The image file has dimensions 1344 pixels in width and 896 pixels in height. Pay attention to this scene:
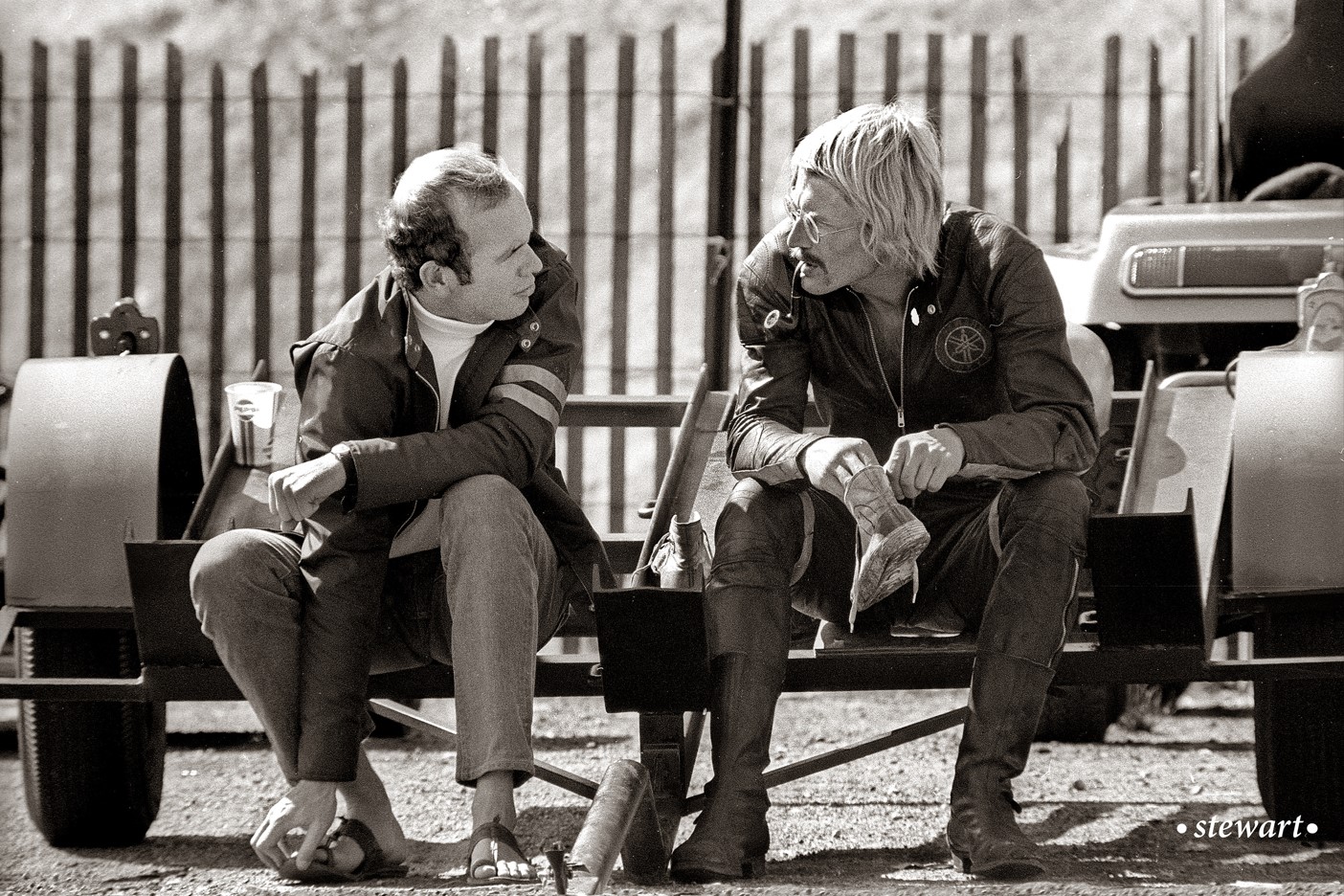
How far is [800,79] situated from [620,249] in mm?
870

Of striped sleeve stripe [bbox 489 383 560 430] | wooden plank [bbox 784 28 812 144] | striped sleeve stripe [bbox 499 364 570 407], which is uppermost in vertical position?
wooden plank [bbox 784 28 812 144]

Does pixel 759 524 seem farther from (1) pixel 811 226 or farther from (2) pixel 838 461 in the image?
(1) pixel 811 226

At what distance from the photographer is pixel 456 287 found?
2.92 meters

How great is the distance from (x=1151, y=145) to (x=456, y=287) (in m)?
3.76

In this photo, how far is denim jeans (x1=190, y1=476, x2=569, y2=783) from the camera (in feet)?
8.66

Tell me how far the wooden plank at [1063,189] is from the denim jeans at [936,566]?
3043mm

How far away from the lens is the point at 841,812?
3.88m

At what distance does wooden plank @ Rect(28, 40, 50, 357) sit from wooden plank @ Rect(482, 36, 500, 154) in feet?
5.34

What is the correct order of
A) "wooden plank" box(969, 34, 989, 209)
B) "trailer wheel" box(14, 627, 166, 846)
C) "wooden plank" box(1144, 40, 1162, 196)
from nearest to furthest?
"trailer wheel" box(14, 627, 166, 846) → "wooden plank" box(1144, 40, 1162, 196) → "wooden plank" box(969, 34, 989, 209)

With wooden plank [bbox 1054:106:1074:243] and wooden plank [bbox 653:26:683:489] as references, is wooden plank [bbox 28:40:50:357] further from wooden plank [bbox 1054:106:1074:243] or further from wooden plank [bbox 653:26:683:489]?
wooden plank [bbox 1054:106:1074:243]

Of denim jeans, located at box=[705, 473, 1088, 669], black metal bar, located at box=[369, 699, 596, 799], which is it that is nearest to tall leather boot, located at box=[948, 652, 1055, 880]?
A: denim jeans, located at box=[705, 473, 1088, 669]

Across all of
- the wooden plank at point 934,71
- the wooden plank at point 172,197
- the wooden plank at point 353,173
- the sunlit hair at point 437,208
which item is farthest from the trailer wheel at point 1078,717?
the wooden plank at point 172,197

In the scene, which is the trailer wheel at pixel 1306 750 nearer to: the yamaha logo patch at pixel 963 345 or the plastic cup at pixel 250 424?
the yamaha logo patch at pixel 963 345

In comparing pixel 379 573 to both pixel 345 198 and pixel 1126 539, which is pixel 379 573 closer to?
pixel 1126 539
